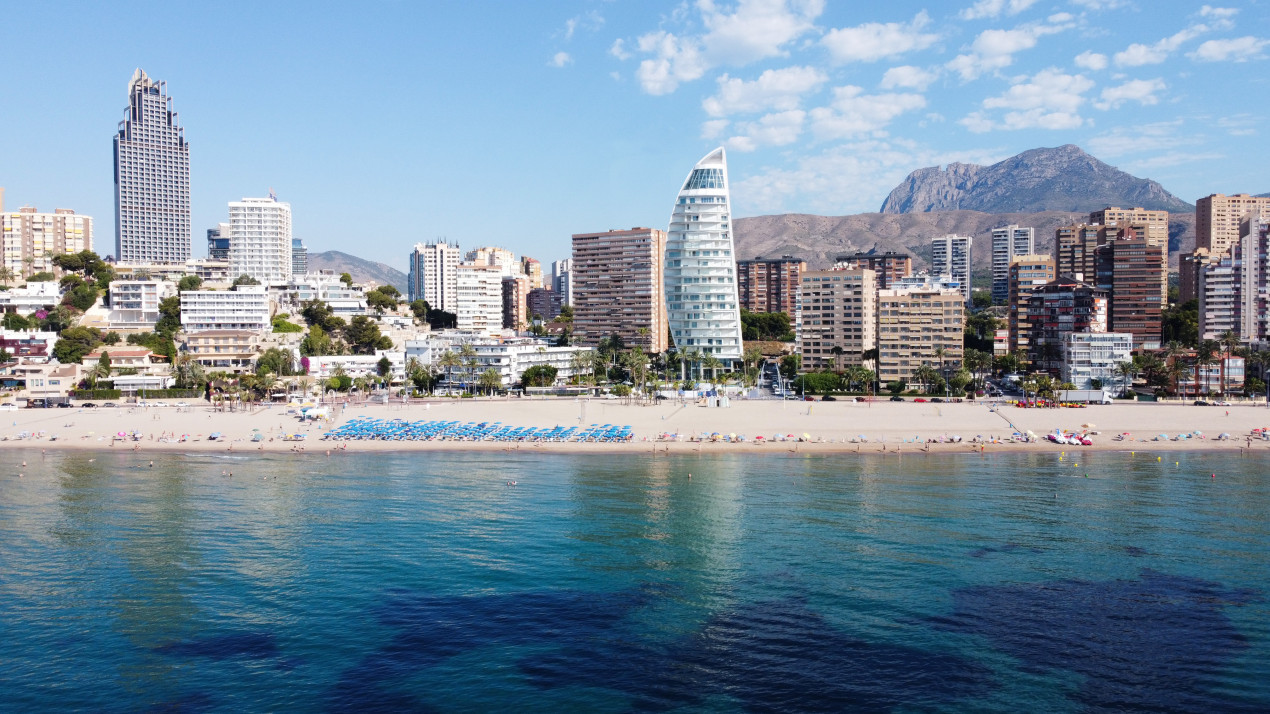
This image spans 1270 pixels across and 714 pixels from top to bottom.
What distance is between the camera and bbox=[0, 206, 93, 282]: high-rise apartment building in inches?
6176

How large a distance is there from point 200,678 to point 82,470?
38174mm

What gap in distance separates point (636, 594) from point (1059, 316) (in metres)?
97.1

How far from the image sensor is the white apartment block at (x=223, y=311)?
11000 centimetres

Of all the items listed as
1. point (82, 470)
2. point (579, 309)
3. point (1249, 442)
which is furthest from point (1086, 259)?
point (82, 470)

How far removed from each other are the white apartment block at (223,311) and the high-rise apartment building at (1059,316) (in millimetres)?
94302

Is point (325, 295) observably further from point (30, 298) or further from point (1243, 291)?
point (1243, 291)

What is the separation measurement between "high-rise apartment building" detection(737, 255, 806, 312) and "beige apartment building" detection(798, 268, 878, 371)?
64473 millimetres

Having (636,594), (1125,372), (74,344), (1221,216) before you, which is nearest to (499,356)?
(74,344)

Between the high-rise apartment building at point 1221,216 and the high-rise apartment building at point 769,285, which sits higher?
the high-rise apartment building at point 1221,216

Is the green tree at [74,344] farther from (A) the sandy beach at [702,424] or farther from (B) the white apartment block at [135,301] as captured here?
(A) the sandy beach at [702,424]

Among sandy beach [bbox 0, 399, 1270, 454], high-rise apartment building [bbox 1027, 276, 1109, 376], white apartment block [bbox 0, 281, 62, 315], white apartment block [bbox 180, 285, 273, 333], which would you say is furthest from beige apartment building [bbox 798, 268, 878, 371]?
white apartment block [bbox 0, 281, 62, 315]

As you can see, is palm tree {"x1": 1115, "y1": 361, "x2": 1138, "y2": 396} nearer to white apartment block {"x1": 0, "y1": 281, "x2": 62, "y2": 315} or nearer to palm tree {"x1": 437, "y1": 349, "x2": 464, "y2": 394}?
palm tree {"x1": 437, "y1": 349, "x2": 464, "y2": 394}

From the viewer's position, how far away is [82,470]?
182 ft

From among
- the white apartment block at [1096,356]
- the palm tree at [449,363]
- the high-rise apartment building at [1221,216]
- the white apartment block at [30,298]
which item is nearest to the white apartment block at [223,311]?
the white apartment block at [30,298]
